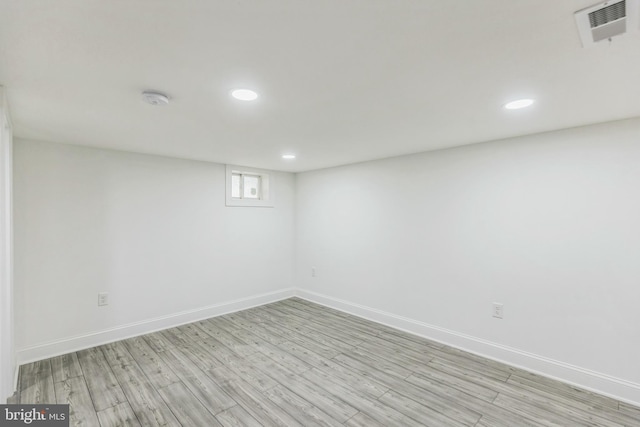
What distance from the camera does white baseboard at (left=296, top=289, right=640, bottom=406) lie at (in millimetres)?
2352

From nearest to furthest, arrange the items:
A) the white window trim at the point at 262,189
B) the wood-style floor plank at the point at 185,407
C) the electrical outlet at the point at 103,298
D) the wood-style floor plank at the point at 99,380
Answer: the wood-style floor plank at the point at 185,407
the wood-style floor plank at the point at 99,380
the electrical outlet at the point at 103,298
the white window trim at the point at 262,189

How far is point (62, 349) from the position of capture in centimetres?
303

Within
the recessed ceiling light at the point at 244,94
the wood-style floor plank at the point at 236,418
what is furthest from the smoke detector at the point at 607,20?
the wood-style floor plank at the point at 236,418

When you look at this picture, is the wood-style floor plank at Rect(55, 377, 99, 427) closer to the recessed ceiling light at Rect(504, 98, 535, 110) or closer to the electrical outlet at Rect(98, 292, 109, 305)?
the electrical outlet at Rect(98, 292, 109, 305)

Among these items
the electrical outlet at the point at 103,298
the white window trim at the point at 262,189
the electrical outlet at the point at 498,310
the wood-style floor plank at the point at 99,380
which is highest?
the white window trim at the point at 262,189

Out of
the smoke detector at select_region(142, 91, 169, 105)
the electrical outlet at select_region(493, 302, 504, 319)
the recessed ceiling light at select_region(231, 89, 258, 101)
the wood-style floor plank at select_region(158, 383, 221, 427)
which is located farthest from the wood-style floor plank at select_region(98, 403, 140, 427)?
the electrical outlet at select_region(493, 302, 504, 319)

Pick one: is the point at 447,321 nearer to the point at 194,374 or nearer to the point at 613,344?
the point at 613,344

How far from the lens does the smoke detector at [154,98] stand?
70.6 inches

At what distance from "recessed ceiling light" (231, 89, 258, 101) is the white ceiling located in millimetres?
56

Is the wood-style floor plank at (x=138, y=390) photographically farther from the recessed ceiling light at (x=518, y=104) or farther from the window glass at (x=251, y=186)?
the recessed ceiling light at (x=518, y=104)

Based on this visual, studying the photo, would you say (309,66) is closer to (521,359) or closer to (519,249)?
(519,249)

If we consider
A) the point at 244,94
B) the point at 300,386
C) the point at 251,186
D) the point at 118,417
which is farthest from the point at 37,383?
the point at 251,186

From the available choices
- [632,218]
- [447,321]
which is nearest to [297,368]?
[447,321]

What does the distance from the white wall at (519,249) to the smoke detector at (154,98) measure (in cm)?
279
